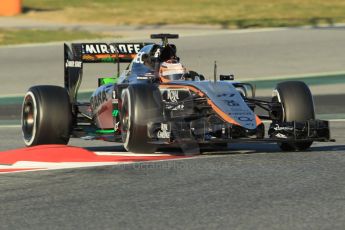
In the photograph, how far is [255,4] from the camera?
36.2 metres

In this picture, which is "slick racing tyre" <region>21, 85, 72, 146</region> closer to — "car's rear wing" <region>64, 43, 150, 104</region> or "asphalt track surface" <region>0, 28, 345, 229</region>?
"asphalt track surface" <region>0, 28, 345, 229</region>

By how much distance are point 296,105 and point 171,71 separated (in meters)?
1.53

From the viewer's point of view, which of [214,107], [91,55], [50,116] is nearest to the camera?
[214,107]

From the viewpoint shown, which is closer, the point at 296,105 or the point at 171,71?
the point at 296,105

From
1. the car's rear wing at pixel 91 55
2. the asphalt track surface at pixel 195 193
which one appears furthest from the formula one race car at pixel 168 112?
the asphalt track surface at pixel 195 193

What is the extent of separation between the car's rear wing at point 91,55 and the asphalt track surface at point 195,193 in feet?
3.37

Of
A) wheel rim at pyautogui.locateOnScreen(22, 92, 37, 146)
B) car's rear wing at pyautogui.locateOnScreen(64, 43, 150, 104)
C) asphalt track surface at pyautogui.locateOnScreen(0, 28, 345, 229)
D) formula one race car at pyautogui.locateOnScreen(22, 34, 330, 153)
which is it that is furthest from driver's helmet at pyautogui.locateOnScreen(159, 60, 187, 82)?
wheel rim at pyautogui.locateOnScreen(22, 92, 37, 146)

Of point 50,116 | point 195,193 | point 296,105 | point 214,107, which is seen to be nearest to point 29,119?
point 50,116

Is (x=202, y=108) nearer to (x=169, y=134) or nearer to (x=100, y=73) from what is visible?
(x=169, y=134)

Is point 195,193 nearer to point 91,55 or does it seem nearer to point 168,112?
point 168,112

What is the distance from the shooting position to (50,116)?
449 inches

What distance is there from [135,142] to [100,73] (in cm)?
1226

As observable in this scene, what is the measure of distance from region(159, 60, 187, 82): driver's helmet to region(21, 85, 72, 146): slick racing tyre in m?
1.11

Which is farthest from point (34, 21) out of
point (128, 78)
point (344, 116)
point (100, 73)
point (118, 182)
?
point (118, 182)
